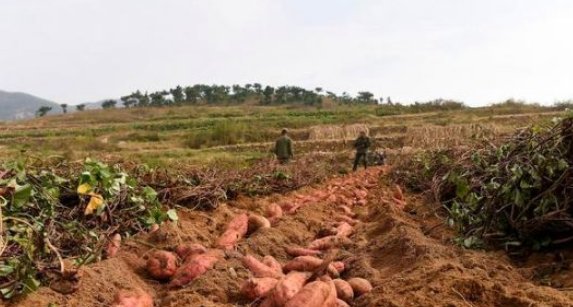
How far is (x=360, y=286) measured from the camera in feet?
10.00

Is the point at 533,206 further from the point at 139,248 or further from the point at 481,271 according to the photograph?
the point at 139,248

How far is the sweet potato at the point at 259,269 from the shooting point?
3.30m

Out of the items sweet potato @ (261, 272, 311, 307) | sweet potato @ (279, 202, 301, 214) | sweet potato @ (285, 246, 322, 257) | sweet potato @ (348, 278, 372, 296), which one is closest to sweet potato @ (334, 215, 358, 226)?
sweet potato @ (279, 202, 301, 214)

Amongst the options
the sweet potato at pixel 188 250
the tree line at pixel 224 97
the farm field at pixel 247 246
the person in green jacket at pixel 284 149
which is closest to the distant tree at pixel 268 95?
the tree line at pixel 224 97

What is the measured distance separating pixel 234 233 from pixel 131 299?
1598 mm

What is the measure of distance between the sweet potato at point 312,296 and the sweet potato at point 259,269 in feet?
1.96

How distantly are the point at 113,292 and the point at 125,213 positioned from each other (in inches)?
59.6

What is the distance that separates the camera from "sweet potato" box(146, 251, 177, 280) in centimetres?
347

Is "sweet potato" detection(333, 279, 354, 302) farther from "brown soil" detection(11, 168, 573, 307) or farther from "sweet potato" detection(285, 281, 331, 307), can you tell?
"sweet potato" detection(285, 281, 331, 307)

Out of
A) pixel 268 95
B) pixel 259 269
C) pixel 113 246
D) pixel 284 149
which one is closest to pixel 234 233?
pixel 113 246

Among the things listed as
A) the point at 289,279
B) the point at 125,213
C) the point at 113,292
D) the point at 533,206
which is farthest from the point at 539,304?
the point at 125,213

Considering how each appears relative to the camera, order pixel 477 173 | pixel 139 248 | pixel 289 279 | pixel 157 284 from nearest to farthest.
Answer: pixel 289 279, pixel 157 284, pixel 139 248, pixel 477 173

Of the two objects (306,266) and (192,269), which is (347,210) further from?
(192,269)

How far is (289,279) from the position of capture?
115 inches
